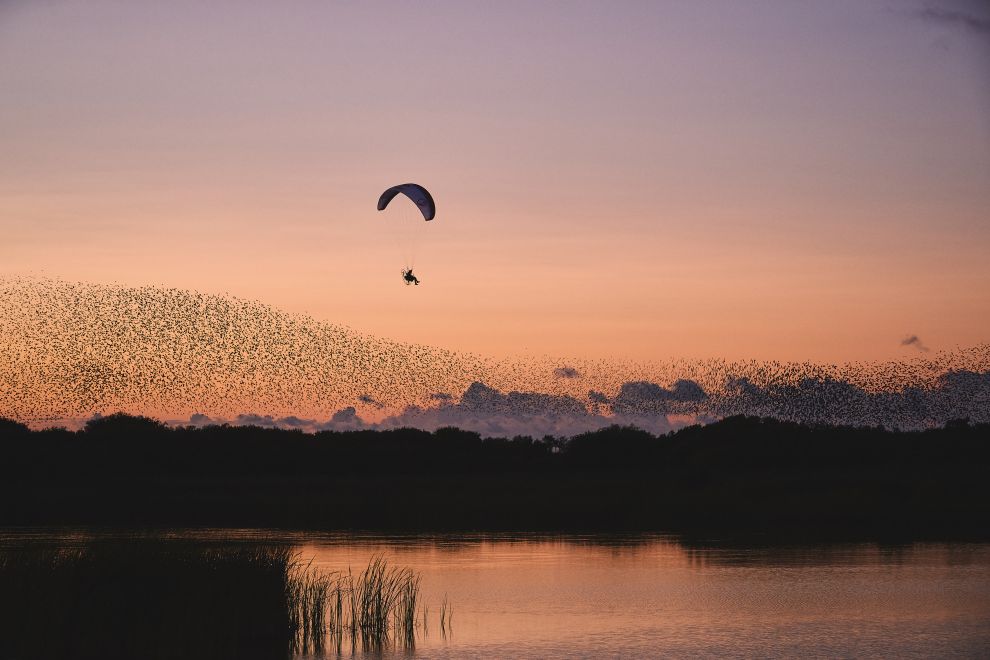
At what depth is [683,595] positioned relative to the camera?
31953 mm

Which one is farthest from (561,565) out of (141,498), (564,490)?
(141,498)

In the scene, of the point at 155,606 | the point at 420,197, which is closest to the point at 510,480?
the point at 420,197

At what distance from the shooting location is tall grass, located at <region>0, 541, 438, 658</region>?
20.2 metres

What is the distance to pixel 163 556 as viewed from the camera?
71.5 feet

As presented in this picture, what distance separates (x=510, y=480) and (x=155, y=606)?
6145cm

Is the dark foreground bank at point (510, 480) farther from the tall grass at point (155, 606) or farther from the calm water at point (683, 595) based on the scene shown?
the tall grass at point (155, 606)

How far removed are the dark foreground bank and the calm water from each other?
801 centimetres

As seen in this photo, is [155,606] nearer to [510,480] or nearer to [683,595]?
[683,595]

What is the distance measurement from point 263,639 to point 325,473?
70.6 m

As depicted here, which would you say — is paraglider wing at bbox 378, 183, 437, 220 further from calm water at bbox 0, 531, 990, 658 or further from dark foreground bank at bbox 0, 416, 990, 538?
dark foreground bank at bbox 0, 416, 990, 538

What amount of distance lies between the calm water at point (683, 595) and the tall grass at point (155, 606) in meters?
2.74

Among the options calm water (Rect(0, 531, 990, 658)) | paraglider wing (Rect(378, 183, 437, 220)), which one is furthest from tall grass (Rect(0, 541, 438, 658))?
paraglider wing (Rect(378, 183, 437, 220))

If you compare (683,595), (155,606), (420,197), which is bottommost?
(683,595)

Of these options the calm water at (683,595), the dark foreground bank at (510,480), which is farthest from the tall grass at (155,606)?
the dark foreground bank at (510,480)
